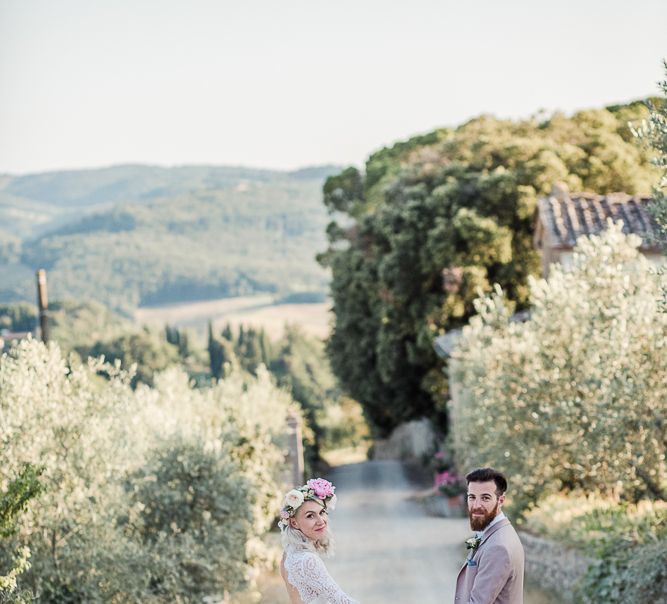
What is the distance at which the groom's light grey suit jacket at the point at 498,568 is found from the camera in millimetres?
6641

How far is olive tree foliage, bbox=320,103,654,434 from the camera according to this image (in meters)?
38.3

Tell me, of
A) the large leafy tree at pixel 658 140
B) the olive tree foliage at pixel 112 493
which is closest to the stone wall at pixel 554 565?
the olive tree foliage at pixel 112 493

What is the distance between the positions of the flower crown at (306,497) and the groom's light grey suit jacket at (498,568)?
958mm

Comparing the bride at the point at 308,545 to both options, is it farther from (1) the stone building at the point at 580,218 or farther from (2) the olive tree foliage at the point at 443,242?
(2) the olive tree foliage at the point at 443,242

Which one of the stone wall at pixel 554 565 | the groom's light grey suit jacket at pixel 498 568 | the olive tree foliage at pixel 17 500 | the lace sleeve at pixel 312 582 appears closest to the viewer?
the groom's light grey suit jacket at pixel 498 568

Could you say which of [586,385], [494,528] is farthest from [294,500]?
[586,385]

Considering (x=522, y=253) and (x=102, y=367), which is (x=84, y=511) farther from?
(x=522, y=253)

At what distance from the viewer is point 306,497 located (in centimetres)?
709

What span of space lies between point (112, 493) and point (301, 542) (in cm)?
908

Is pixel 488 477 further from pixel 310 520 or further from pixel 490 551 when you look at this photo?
pixel 310 520

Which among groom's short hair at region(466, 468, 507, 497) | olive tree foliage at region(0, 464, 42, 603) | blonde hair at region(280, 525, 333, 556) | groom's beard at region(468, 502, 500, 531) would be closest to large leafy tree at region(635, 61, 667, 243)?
groom's short hair at region(466, 468, 507, 497)

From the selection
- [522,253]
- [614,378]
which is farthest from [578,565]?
[522,253]

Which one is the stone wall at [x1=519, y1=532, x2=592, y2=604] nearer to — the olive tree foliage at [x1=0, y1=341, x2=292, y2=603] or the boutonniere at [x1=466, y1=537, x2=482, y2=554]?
the olive tree foliage at [x1=0, y1=341, x2=292, y2=603]

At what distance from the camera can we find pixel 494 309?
23.2m
